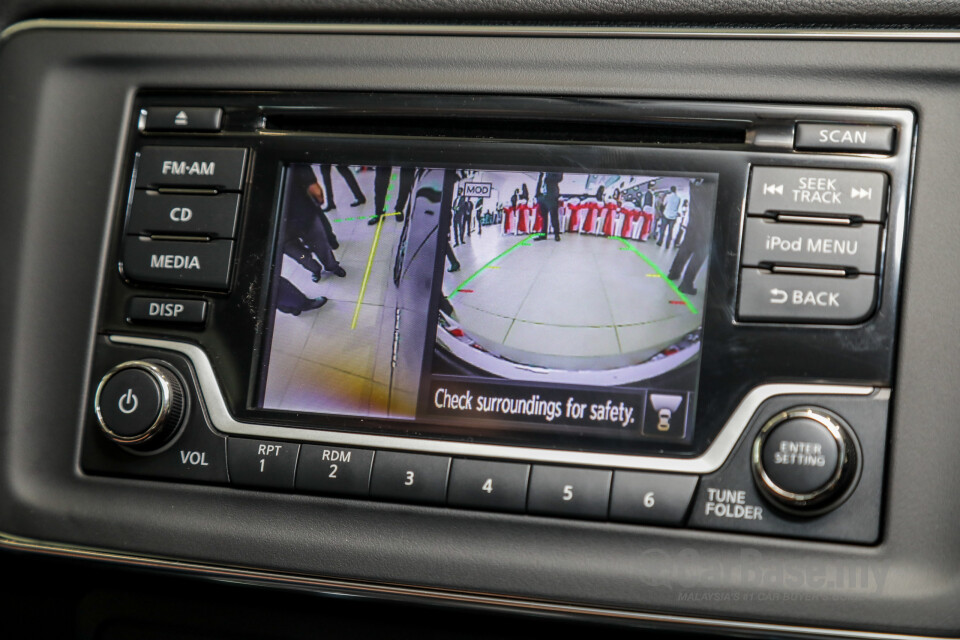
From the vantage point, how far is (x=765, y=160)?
1.86ft

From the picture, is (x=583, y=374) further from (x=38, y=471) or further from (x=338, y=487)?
(x=38, y=471)

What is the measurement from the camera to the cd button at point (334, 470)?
0.58 m

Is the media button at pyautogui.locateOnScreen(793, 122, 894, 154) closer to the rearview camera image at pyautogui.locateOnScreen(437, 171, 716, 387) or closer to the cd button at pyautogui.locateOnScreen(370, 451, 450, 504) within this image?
the rearview camera image at pyautogui.locateOnScreen(437, 171, 716, 387)

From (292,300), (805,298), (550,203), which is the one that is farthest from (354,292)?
(805,298)

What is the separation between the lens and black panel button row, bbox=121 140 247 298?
62 cm

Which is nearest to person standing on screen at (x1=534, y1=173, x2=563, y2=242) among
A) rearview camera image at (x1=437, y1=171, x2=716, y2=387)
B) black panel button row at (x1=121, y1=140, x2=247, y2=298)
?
rearview camera image at (x1=437, y1=171, x2=716, y2=387)

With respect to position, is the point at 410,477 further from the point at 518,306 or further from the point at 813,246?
the point at 813,246

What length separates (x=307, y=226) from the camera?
0.61 meters

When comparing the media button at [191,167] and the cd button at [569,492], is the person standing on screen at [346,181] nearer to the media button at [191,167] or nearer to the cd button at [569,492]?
the media button at [191,167]

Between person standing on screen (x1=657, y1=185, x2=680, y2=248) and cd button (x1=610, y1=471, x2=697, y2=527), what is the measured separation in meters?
0.15

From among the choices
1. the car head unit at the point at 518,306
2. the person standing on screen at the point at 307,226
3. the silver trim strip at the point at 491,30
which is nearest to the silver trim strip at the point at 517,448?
the car head unit at the point at 518,306

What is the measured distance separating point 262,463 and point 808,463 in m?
0.36

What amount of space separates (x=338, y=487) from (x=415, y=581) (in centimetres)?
8

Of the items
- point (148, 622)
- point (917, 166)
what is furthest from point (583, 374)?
point (148, 622)
